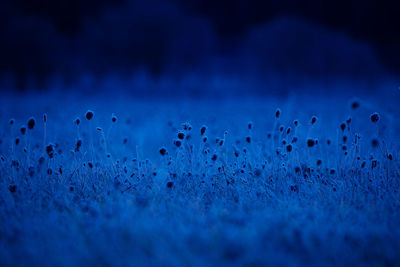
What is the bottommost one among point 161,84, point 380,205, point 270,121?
point 380,205

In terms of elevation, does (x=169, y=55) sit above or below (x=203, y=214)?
above

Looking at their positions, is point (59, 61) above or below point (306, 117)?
above

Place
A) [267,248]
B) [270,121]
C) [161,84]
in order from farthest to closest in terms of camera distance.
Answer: [161,84], [270,121], [267,248]

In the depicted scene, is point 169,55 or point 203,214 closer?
point 203,214

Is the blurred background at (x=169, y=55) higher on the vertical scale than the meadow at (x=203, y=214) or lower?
higher

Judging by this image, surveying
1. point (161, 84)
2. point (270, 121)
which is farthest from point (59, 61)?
point (270, 121)

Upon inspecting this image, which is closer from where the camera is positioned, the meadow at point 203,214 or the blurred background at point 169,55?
the meadow at point 203,214

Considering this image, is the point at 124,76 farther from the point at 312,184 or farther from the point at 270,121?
the point at 312,184

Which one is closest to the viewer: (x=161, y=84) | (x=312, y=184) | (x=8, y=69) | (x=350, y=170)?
(x=312, y=184)
